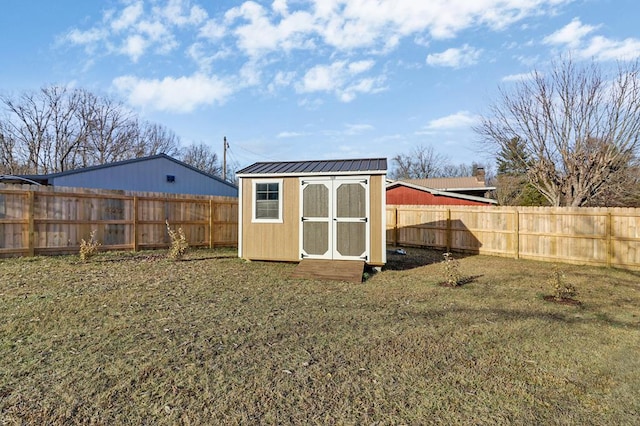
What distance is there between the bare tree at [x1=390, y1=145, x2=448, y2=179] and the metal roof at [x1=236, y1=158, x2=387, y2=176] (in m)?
34.1

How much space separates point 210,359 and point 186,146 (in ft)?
128

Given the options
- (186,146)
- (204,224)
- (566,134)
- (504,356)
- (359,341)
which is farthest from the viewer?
(186,146)

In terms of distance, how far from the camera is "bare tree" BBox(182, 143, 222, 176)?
38.2 metres

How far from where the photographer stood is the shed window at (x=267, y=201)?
8.51 m

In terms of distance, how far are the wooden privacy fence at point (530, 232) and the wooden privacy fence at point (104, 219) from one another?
711cm

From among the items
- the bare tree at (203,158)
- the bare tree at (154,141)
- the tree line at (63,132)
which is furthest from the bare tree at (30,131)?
the bare tree at (203,158)

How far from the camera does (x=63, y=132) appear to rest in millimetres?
26312

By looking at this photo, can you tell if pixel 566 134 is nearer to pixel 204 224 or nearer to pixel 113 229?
pixel 204 224

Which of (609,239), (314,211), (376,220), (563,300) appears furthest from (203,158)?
(563,300)

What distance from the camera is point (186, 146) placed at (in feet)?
126

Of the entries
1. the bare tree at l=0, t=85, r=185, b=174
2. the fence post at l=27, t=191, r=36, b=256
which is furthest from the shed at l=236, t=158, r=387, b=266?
the bare tree at l=0, t=85, r=185, b=174

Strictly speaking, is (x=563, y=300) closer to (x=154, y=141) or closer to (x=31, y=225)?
(x=31, y=225)

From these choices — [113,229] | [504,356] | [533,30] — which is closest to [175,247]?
[113,229]

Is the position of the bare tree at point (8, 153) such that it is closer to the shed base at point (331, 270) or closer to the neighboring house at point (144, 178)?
the neighboring house at point (144, 178)
